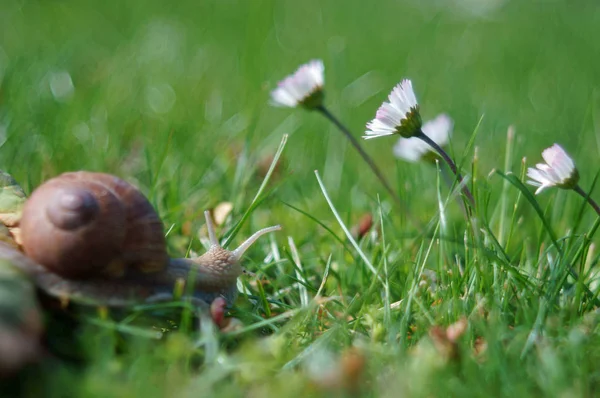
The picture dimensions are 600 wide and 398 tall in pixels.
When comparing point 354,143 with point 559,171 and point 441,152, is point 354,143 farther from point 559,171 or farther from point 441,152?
point 559,171

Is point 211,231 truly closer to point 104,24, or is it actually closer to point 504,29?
point 104,24

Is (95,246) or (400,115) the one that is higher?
(400,115)

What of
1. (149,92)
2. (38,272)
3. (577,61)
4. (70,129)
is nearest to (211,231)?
(38,272)

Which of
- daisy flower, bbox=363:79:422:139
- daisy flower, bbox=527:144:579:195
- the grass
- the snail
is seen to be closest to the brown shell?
the snail

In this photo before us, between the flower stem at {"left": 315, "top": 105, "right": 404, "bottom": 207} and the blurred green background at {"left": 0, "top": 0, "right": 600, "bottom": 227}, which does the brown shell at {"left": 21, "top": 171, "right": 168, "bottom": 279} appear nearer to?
the blurred green background at {"left": 0, "top": 0, "right": 600, "bottom": 227}

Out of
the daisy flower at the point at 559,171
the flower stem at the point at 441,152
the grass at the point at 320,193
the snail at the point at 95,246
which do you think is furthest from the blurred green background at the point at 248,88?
the snail at the point at 95,246

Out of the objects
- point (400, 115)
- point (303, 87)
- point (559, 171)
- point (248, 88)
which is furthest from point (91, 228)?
point (248, 88)
